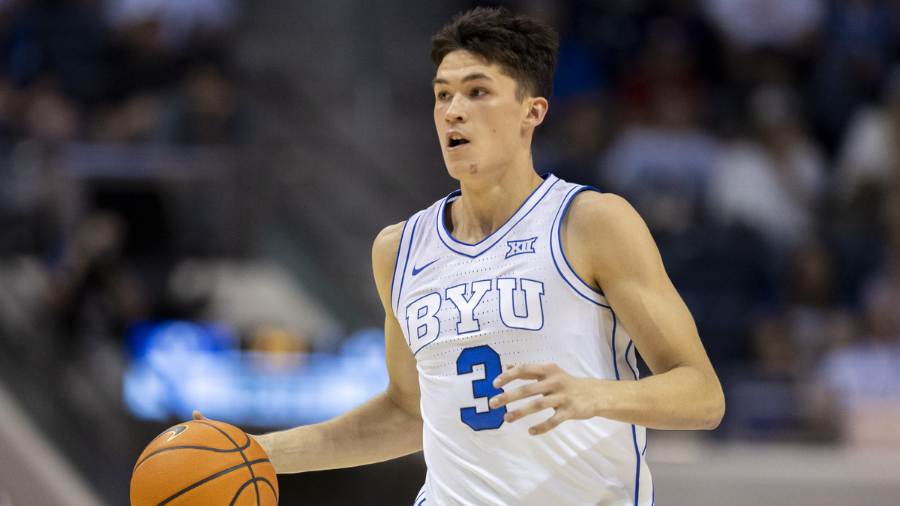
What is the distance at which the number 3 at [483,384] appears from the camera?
3.90 metres

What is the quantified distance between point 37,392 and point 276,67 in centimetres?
464

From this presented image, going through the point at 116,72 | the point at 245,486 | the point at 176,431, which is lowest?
the point at 245,486

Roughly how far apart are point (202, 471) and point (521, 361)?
1.02 meters

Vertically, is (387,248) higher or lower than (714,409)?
higher

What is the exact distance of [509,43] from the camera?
13.2 ft

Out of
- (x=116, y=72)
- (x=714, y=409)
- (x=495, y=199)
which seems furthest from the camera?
(x=116, y=72)

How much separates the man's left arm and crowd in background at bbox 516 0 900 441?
4836 millimetres

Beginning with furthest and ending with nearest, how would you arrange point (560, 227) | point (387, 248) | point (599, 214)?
point (387, 248) → point (560, 227) → point (599, 214)

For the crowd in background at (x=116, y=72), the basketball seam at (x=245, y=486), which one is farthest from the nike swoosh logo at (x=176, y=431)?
the crowd in background at (x=116, y=72)

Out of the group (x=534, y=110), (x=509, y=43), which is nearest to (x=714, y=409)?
(x=534, y=110)

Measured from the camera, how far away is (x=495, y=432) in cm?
390

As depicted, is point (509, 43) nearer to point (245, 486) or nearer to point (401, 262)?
point (401, 262)

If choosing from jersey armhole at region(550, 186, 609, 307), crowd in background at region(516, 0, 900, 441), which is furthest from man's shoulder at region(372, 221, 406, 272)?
crowd in background at region(516, 0, 900, 441)

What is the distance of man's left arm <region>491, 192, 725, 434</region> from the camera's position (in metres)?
3.43
